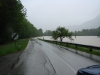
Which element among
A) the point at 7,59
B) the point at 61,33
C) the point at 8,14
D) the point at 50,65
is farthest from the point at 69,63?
→ the point at 61,33

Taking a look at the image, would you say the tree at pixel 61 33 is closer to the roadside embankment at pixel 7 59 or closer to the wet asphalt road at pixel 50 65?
the roadside embankment at pixel 7 59

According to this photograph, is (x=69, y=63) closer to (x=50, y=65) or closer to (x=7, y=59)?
(x=50, y=65)

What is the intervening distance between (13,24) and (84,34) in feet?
348

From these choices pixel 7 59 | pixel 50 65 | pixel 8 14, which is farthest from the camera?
pixel 8 14

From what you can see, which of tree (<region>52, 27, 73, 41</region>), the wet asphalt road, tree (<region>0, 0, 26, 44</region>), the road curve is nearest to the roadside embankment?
the wet asphalt road

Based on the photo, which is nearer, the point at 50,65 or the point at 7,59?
the point at 50,65

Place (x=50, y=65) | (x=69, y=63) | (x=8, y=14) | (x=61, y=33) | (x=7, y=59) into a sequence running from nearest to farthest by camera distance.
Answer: (x=50, y=65) → (x=69, y=63) → (x=7, y=59) → (x=8, y=14) → (x=61, y=33)

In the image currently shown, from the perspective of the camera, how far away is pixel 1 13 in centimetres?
3183

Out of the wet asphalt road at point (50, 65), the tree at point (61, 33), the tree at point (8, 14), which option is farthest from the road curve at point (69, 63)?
the tree at point (61, 33)

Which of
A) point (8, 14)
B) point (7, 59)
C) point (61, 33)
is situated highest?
point (8, 14)

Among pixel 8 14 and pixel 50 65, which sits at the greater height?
pixel 8 14

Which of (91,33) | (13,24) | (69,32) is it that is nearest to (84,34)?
(91,33)

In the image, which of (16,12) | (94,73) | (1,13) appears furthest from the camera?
(16,12)

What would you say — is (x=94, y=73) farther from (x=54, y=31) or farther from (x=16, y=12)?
(x=54, y=31)
